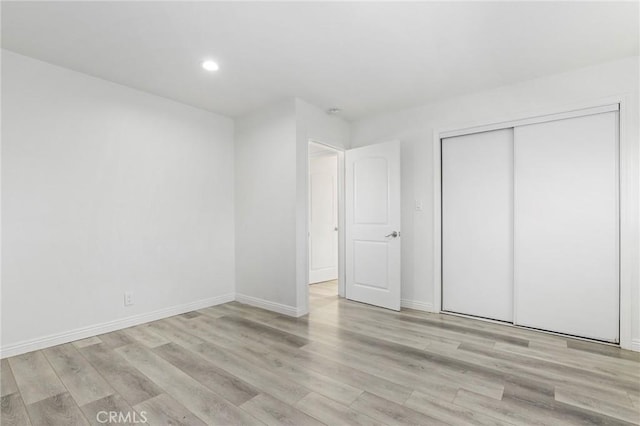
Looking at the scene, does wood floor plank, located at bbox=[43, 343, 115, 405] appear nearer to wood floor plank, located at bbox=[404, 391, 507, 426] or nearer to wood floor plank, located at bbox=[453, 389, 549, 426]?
wood floor plank, located at bbox=[404, 391, 507, 426]

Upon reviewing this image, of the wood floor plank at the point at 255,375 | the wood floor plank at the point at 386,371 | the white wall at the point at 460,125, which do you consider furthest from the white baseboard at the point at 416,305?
the wood floor plank at the point at 255,375

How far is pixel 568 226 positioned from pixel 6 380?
4543 millimetres

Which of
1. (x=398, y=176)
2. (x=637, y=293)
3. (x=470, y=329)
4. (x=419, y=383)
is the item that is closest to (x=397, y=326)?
(x=470, y=329)

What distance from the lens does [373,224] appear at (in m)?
3.97

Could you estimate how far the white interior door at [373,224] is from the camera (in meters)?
3.76

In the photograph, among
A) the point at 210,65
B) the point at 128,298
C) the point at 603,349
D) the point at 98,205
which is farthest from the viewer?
the point at 128,298

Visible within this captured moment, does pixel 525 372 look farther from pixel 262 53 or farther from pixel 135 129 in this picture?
pixel 135 129

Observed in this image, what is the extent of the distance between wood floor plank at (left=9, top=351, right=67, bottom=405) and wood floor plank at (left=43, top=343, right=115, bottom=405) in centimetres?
4

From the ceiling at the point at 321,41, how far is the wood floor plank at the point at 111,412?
243 cm

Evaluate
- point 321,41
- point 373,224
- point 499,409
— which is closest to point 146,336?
point 373,224

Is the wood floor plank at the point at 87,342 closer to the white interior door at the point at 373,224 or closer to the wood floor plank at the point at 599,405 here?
the white interior door at the point at 373,224

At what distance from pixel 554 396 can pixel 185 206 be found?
145 inches

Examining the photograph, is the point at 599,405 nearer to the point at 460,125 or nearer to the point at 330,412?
the point at 330,412

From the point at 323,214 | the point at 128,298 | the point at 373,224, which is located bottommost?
the point at 128,298
